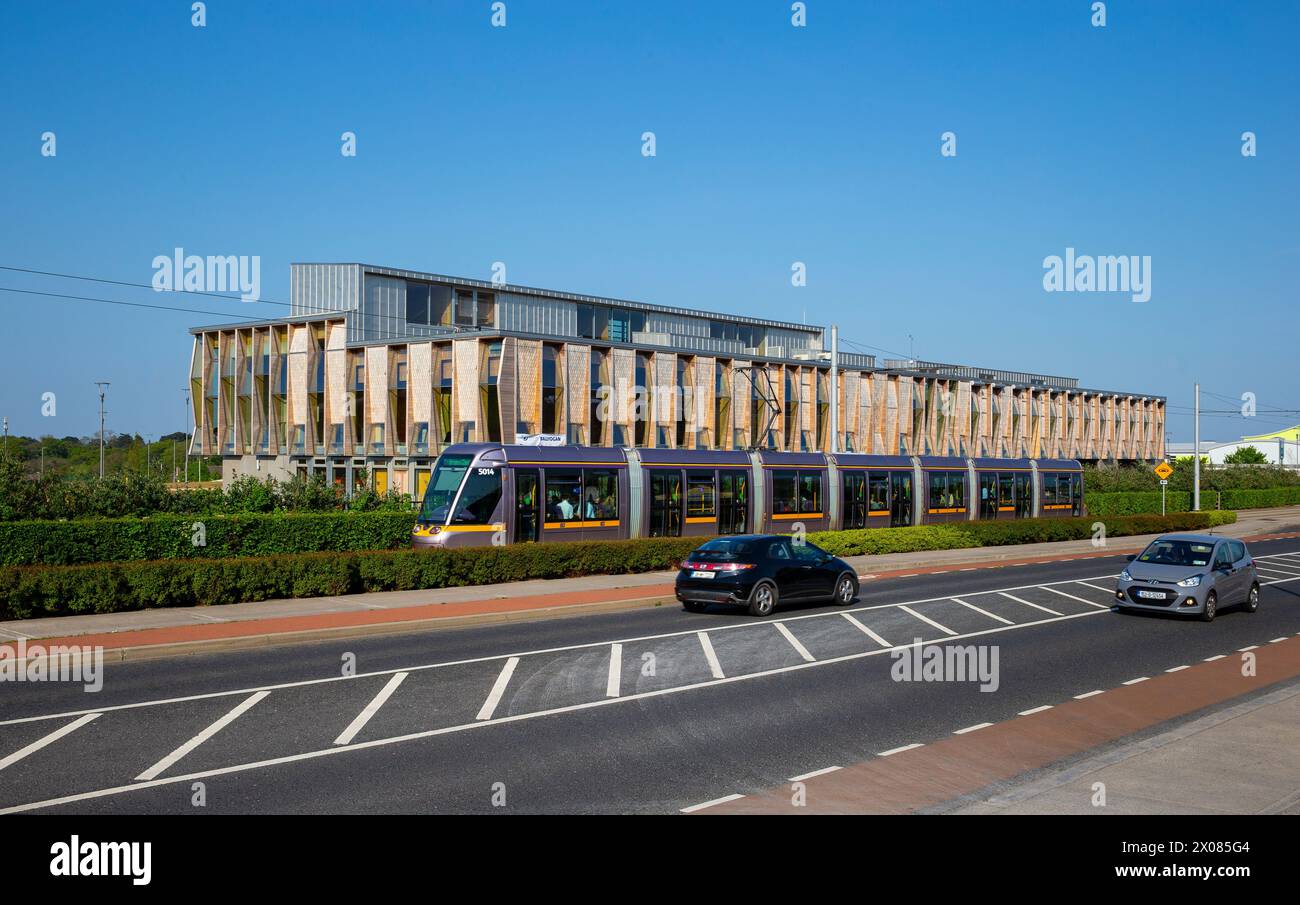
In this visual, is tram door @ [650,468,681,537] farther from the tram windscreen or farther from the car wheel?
the car wheel

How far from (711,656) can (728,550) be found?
5.14 metres

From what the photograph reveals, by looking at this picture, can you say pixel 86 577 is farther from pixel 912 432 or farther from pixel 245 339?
pixel 912 432

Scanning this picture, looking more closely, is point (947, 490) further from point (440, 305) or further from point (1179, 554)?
point (440, 305)

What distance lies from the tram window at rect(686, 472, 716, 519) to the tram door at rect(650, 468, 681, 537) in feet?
1.40

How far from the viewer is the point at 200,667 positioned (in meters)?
15.9

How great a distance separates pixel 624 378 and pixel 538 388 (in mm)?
5099

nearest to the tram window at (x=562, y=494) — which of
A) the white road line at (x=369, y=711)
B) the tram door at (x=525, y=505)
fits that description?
the tram door at (x=525, y=505)

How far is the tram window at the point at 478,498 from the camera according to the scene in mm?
28703

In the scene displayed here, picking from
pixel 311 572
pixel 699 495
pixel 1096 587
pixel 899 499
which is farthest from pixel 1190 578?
pixel 899 499

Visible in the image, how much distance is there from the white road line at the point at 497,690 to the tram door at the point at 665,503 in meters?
16.9

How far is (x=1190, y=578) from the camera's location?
2145cm
